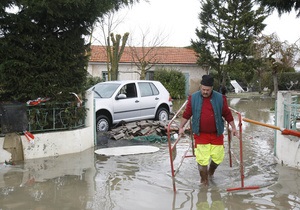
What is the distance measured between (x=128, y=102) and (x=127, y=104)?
9 cm

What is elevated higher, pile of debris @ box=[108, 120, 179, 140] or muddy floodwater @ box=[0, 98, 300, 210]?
pile of debris @ box=[108, 120, 179, 140]

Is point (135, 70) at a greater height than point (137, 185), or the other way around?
point (135, 70)

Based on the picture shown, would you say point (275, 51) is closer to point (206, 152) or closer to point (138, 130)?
point (138, 130)

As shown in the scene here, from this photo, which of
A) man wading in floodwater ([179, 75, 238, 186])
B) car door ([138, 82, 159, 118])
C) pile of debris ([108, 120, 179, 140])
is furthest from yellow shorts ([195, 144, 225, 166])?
car door ([138, 82, 159, 118])

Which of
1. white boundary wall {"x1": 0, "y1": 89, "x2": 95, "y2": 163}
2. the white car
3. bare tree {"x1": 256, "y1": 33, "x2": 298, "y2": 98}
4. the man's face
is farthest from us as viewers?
bare tree {"x1": 256, "y1": 33, "x2": 298, "y2": 98}

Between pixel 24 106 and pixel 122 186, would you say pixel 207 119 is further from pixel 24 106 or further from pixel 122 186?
pixel 24 106

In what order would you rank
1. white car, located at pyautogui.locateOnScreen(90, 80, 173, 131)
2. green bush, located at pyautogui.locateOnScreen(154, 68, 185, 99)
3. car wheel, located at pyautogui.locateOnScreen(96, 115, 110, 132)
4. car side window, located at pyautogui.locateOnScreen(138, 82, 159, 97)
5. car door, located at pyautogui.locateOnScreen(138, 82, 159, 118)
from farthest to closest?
1. green bush, located at pyautogui.locateOnScreen(154, 68, 185, 99)
2. car side window, located at pyautogui.locateOnScreen(138, 82, 159, 97)
3. car door, located at pyautogui.locateOnScreen(138, 82, 159, 118)
4. white car, located at pyautogui.locateOnScreen(90, 80, 173, 131)
5. car wheel, located at pyautogui.locateOnScreen(96, 115, 110, 132)

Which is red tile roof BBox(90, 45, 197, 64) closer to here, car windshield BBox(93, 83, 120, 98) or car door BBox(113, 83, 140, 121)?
car windshield BBox(93, 83, 120, 98)

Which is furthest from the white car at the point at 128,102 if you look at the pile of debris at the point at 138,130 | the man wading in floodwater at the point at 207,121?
the man wading in floodwater at the point at 207,121

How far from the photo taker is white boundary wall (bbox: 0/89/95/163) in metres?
7.62

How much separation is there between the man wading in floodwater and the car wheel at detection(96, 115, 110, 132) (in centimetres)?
573

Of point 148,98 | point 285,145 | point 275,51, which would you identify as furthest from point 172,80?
point 285,145

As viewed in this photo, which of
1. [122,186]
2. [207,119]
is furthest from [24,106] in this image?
[207,119]

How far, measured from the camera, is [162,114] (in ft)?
42.9
